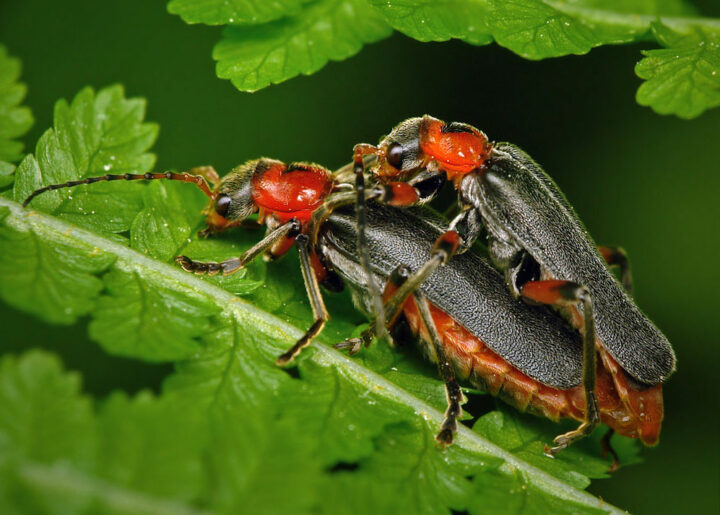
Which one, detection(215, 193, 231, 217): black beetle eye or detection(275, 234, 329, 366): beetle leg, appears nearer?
detection(275, 234, 329, 366): beetle leg

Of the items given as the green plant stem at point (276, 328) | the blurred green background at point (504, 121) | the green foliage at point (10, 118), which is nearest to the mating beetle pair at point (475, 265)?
the green plant stem at point (276, 328)

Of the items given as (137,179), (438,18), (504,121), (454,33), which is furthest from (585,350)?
(137,179)

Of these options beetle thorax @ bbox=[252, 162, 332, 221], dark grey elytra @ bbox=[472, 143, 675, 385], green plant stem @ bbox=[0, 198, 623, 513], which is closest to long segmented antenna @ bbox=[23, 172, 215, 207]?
green plant stem @ bbox=[0, 198, 623, 513]

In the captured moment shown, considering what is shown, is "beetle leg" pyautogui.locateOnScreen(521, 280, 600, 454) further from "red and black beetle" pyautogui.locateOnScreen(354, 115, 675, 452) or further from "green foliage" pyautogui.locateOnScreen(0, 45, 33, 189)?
"green foliage" pyautogui.locateOnScreen(0, 45, 33, 189)

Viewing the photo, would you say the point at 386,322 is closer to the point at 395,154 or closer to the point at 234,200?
the point at 395,154

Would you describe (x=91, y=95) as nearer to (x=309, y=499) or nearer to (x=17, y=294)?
(x=17, y=294)

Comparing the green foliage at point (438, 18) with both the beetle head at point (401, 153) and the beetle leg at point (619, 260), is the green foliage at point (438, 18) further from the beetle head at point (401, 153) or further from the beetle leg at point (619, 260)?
the beetle leg at point (619, 260)
